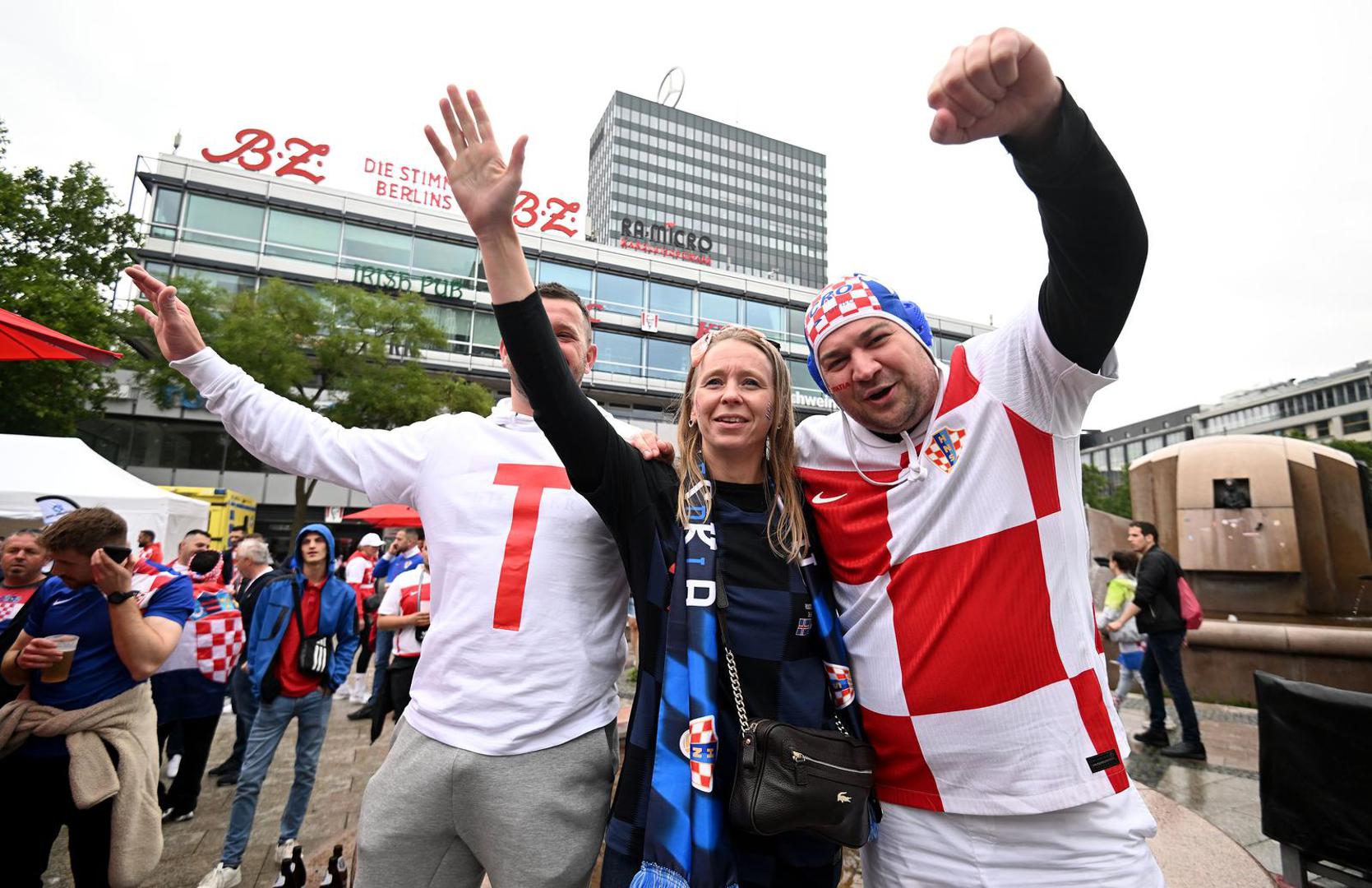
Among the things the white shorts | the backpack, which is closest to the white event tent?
the white shorts

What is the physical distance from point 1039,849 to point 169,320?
284 cm

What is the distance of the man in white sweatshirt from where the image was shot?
171 cm

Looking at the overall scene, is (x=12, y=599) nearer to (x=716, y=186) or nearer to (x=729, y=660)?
(x=729, y=660)

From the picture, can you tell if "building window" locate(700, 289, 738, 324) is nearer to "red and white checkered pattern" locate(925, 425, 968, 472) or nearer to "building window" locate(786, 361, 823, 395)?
"building window" locate(786, 361, 823, 395)

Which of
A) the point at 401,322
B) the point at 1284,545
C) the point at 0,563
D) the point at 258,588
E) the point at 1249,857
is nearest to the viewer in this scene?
the point at 1249,857

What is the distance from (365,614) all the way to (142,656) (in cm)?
594

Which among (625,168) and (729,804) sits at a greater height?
(625,168)

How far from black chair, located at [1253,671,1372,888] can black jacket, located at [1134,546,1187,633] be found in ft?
10.1

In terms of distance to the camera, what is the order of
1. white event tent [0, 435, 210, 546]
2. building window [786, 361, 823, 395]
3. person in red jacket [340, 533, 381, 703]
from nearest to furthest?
white event tent [0, 435, 210, 546] → person in red jacket [340, 533, 381, 703] → building window [786, 361, 823, 395]

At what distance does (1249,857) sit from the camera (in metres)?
3.12

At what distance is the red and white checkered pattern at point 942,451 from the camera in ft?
5.41

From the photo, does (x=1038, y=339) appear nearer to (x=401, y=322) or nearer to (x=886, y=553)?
(x=886, y=553)

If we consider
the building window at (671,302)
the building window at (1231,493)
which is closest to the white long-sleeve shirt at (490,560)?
the building window at (1231,493)

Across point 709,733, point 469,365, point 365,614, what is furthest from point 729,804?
point 469,365
